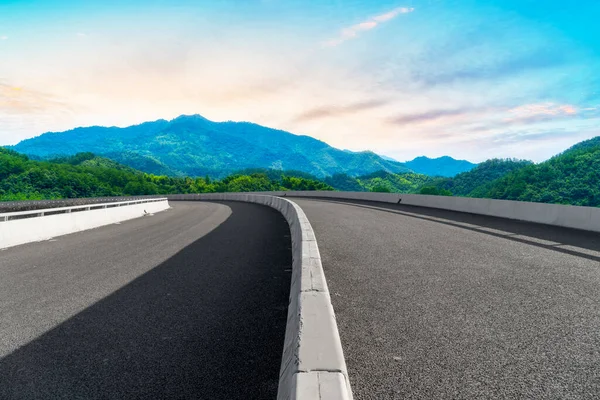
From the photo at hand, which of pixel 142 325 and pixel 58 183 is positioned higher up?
pixel 58 183

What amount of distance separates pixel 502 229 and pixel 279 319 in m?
11.2

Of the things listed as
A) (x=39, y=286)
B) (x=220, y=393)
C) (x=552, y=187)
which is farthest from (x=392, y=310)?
(x=552, y=187)

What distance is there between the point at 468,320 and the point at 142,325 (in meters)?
3.94

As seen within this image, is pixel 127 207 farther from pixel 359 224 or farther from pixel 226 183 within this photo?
pixel 226 183

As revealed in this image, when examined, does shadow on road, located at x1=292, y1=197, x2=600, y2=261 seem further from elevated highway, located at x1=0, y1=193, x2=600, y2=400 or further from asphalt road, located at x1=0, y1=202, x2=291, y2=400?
asphalt road, located at x1=0, y1=202, x2=291, y2=400

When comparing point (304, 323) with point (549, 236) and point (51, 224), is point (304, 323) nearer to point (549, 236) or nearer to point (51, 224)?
point (549, 236)

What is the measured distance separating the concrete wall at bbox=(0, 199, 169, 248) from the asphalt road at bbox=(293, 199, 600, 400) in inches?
377

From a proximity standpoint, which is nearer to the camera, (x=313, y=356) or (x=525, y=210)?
(x=313, y=356)

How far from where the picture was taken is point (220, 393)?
306cm

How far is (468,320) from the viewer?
14.8 ft

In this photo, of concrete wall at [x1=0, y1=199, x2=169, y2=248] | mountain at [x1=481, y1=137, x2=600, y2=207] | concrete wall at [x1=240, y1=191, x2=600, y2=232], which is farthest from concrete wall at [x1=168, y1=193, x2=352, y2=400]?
mountain at [x1=481, y1=137, x2=600, y2=207]

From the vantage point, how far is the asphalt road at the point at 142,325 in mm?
3271

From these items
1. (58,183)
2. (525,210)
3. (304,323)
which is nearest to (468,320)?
(304,323)

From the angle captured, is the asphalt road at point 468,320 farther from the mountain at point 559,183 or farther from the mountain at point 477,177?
the mountain at point 477,177
